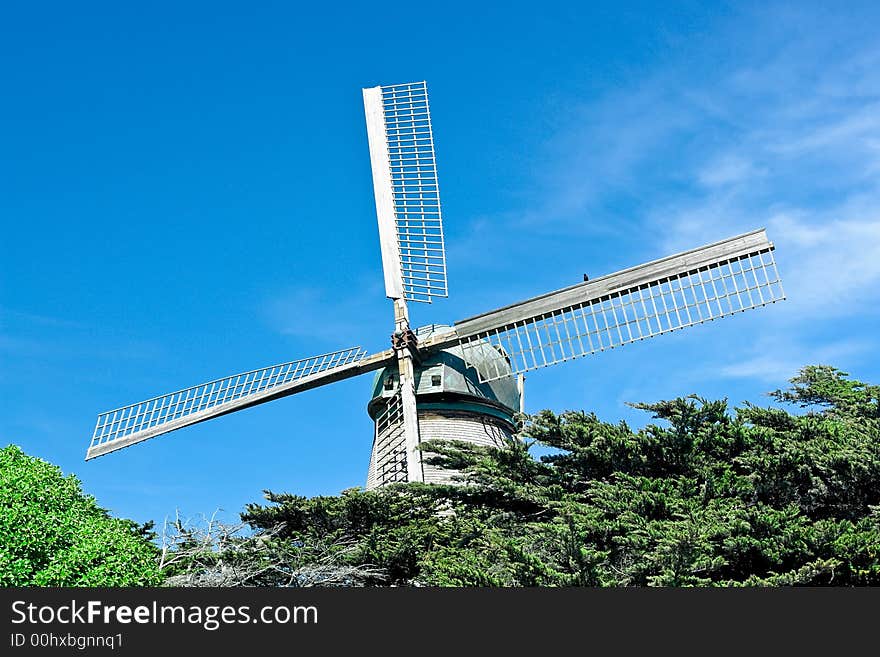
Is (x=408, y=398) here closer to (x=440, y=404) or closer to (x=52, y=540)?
(x=440, y=404)

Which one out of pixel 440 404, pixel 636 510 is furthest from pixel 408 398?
pixel 636 510

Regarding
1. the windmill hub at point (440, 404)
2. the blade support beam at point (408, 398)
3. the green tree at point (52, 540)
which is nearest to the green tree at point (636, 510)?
the blade support beam at point (408, 398)

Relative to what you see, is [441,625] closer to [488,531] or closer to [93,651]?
[93,651]

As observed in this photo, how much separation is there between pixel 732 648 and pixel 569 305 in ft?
32.4

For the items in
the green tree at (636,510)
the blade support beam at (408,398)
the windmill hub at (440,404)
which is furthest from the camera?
the windmill hub at (440,404)

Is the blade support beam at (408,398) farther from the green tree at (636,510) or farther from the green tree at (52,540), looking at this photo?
the green tree at (52,540)

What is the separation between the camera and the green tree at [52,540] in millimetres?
9938

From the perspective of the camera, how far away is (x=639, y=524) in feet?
33.5

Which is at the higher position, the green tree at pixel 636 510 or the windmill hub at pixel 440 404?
the windmill hub at pixel 440 404

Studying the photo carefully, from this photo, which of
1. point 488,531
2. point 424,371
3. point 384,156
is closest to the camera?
point 488,531

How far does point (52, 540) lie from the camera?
405 inches

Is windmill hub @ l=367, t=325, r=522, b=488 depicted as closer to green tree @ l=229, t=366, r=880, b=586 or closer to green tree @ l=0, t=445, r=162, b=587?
green tree @ l=229, t=366, r=880, b=586

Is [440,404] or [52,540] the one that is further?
[440,404]

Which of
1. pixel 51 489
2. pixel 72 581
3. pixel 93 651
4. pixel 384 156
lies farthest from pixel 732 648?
pixel 384 156
